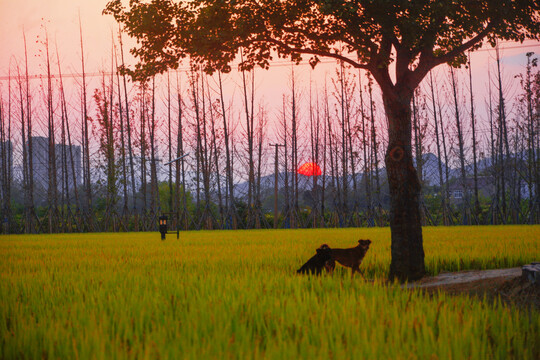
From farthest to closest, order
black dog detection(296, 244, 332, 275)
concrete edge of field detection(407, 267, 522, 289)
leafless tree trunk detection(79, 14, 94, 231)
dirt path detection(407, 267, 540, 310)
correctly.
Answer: leafless tree trunk detection(79, 14, 94, 231) < black dog detection(296, 244, 332, 275) < concrete edge of field detection(407, 267, 522, 289) < dirt path detection(407, 267, 540, 310)

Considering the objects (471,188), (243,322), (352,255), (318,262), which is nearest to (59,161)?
(471,188)

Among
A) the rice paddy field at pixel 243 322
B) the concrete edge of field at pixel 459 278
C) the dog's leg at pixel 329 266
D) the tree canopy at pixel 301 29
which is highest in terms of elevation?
the tree canopy at pixel 301 29

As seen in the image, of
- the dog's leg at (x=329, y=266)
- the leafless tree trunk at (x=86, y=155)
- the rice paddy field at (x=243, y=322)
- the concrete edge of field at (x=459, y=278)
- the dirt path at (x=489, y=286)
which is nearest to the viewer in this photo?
the rice paddy field at (x=243, y=322)

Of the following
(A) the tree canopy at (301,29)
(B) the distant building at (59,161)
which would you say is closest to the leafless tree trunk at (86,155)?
(B) the distant building at (59,161)

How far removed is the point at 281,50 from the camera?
325 inches

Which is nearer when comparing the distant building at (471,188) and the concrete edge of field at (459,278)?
the concrete edge of field at (459,278)

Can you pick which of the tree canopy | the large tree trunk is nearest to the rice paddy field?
the large tree trunk

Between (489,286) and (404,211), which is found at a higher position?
(404,211)

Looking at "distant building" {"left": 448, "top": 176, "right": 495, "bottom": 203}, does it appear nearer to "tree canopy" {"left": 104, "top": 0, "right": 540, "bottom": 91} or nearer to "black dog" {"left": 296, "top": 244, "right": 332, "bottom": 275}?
"tree canopy" {"left": 104, "top": 0, "right": 540, "bottom": 91}

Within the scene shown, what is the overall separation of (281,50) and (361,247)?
3.77 m

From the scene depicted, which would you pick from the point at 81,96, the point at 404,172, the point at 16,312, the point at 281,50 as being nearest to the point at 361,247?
the point at 404,172

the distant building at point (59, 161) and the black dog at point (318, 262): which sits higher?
the distant building at point (59, 161)

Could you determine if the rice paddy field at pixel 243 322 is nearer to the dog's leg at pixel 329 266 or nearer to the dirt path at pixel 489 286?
the dirt path at pixel 489 286

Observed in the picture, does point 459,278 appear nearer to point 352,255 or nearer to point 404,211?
point 404,211
